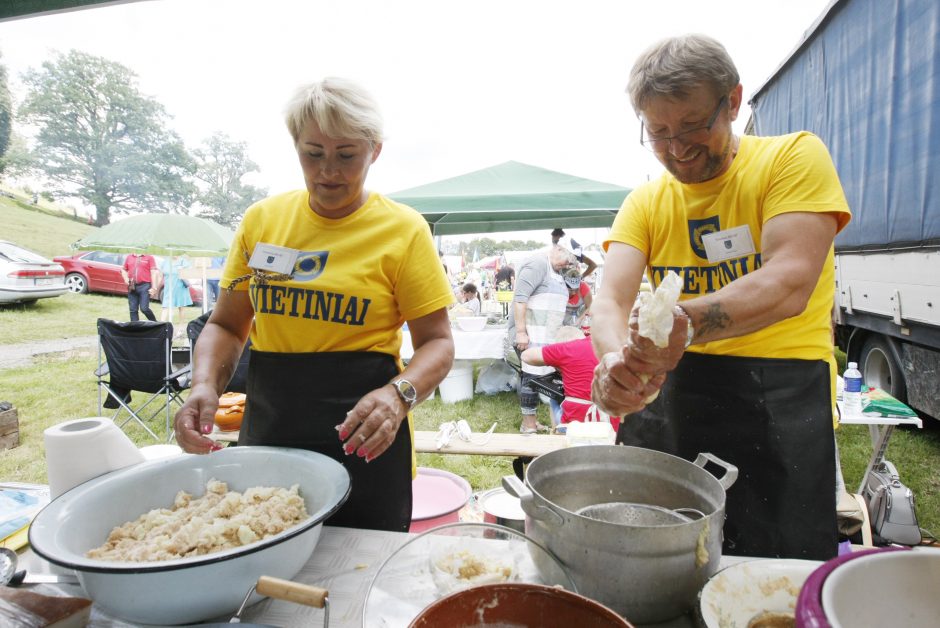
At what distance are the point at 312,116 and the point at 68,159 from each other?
21.8 m

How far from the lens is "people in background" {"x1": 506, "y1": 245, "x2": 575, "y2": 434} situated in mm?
5789

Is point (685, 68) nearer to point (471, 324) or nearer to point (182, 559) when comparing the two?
point (182, 559)

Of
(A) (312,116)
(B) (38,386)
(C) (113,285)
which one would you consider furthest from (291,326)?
(C) (113,285)

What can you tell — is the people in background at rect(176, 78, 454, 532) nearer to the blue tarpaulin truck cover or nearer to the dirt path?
the blue tarpaulin truck cover

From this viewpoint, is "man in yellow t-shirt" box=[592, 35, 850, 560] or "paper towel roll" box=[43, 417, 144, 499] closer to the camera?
"paper towel roll" box=[43, 417, 144, 499]

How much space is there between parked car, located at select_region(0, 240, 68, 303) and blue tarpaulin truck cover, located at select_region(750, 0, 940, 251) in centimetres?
1507

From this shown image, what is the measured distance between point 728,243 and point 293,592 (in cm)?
135

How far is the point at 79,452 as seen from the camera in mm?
1176

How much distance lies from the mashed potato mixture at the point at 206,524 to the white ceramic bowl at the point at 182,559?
0.04 meters

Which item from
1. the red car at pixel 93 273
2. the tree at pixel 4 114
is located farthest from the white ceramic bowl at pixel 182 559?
the tree at pixel 4 114

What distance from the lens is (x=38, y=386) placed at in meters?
7.45

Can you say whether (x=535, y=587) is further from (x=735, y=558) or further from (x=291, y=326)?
(x=291, y=326)

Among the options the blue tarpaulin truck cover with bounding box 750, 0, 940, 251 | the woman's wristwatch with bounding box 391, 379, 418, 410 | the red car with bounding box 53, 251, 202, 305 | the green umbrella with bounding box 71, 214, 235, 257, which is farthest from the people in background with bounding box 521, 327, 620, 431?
the red car with bounding box 53, 251, 202, 305

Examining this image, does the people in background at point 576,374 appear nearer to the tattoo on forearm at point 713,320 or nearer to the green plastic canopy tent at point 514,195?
the green plastic canopy tent at point 514,195
